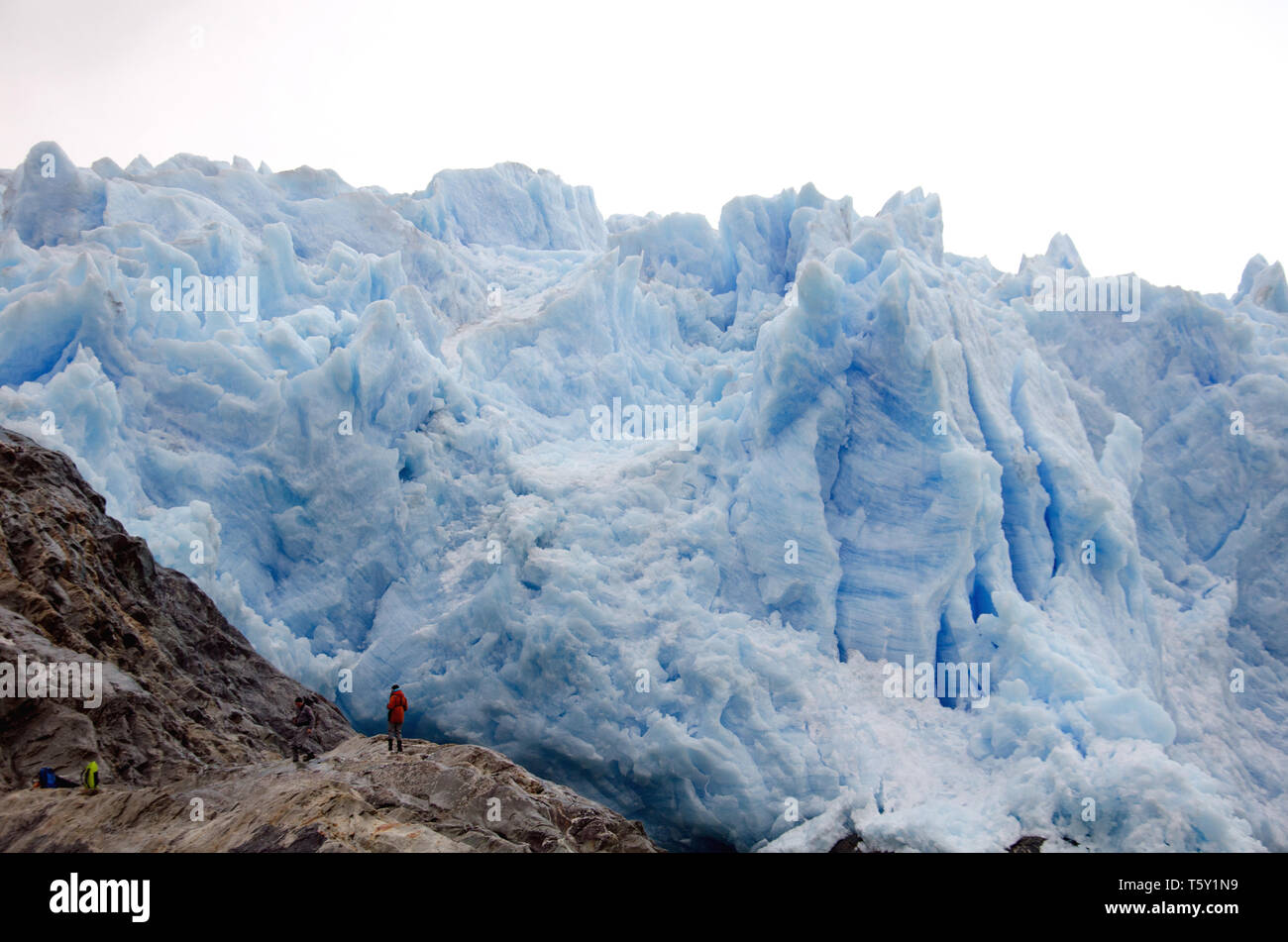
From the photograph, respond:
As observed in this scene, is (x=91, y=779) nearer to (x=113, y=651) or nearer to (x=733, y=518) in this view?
(x=113, y=651)

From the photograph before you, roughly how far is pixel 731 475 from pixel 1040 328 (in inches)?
279

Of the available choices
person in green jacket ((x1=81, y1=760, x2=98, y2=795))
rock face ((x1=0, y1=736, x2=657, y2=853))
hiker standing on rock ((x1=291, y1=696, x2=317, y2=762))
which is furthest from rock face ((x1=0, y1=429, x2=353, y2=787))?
rock face ((x1=0, y1=736, x2=657, y2=853))

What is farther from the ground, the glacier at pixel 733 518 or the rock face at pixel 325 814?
the glacier at pixel 733 518

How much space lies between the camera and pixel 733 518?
1233 cm

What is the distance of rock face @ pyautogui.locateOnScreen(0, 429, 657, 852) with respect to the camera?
623 centimetres

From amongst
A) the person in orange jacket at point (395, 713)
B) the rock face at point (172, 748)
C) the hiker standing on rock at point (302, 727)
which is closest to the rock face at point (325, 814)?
the rock face at point (172, 748)

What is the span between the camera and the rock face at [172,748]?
623cm

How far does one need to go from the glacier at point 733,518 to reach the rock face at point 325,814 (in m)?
3.41

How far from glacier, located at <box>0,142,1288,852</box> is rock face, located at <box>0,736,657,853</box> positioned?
11.2ft

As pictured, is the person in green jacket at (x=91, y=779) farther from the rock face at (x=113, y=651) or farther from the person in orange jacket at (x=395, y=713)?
the person in orange jacket at (x=395, y=713)

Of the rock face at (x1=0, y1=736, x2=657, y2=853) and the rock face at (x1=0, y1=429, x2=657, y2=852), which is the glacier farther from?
the rock face at (x1=0, y1=736, x2=657, y2=853)

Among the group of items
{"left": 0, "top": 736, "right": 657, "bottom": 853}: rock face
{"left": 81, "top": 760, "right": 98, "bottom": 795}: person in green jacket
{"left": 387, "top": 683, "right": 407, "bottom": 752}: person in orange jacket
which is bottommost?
{"left": 0, "top": 736, "right": 657, "bottom": 853}: rock face

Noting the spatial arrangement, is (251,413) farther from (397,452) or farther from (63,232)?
(63,232)
